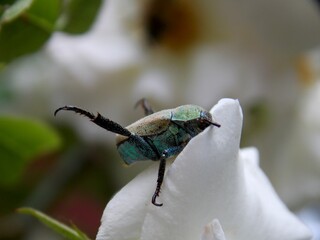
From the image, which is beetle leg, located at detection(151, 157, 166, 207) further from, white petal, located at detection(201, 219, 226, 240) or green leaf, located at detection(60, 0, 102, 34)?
green leaf, located at detection(60, 0, 102, 34)

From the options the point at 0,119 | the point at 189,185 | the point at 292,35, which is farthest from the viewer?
the point at 292,35

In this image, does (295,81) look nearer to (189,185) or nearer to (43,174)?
(43,174)

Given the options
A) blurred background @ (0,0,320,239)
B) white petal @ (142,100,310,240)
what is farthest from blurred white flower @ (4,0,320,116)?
white petal @ (142,100,310,240)

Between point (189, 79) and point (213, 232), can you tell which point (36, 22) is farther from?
point (189, 79)

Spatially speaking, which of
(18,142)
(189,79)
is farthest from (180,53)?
(18,142)

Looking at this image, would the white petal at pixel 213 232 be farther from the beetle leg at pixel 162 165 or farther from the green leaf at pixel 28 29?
the green leaf at pixel 28 29

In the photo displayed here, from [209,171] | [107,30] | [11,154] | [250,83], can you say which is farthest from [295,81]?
[209,171]

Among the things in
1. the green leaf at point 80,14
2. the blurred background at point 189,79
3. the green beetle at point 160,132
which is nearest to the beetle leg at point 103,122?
the green beetle at point 160,132
